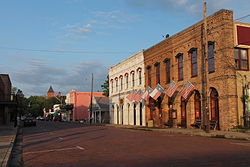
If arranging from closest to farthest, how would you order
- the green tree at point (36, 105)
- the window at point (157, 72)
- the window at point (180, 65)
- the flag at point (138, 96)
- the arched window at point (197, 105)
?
the arched window at point (197, 105), the window at point (180, 65), the window at point (157, 72), the flag at point (138, 96), the green tree at point (36, 105)

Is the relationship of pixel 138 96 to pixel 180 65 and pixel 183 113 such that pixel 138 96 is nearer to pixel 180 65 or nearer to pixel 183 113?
pixel 180 65

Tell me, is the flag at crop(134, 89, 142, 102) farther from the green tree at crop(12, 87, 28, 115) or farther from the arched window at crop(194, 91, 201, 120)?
the green tree at crop(12, 87, 28, 115)

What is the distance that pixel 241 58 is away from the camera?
25.3 meters

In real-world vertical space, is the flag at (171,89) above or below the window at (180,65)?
below

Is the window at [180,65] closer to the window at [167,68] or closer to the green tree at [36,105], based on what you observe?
the window at [167,68]

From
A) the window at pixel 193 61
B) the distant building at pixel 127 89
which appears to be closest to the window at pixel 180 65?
the window at pixel 193 61

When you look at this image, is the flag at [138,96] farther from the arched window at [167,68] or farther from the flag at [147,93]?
the arched window at [167,68]

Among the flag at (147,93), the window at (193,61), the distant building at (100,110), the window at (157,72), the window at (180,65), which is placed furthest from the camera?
the distant building at (100,110)

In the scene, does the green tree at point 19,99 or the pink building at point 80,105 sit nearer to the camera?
the green tree at point 19,99

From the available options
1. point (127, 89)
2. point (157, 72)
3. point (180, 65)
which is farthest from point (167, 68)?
point (127, 89)

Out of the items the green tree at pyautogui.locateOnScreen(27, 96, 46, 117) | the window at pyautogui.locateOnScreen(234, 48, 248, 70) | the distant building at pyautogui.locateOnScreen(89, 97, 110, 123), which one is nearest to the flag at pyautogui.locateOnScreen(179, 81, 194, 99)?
the window at pyautogui.locateOnScreen(234, 48, 248, 70)

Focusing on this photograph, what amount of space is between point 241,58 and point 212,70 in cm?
256

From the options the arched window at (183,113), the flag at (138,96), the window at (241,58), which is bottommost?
the arched window at (183,113)

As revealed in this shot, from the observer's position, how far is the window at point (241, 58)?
82.1 feet
